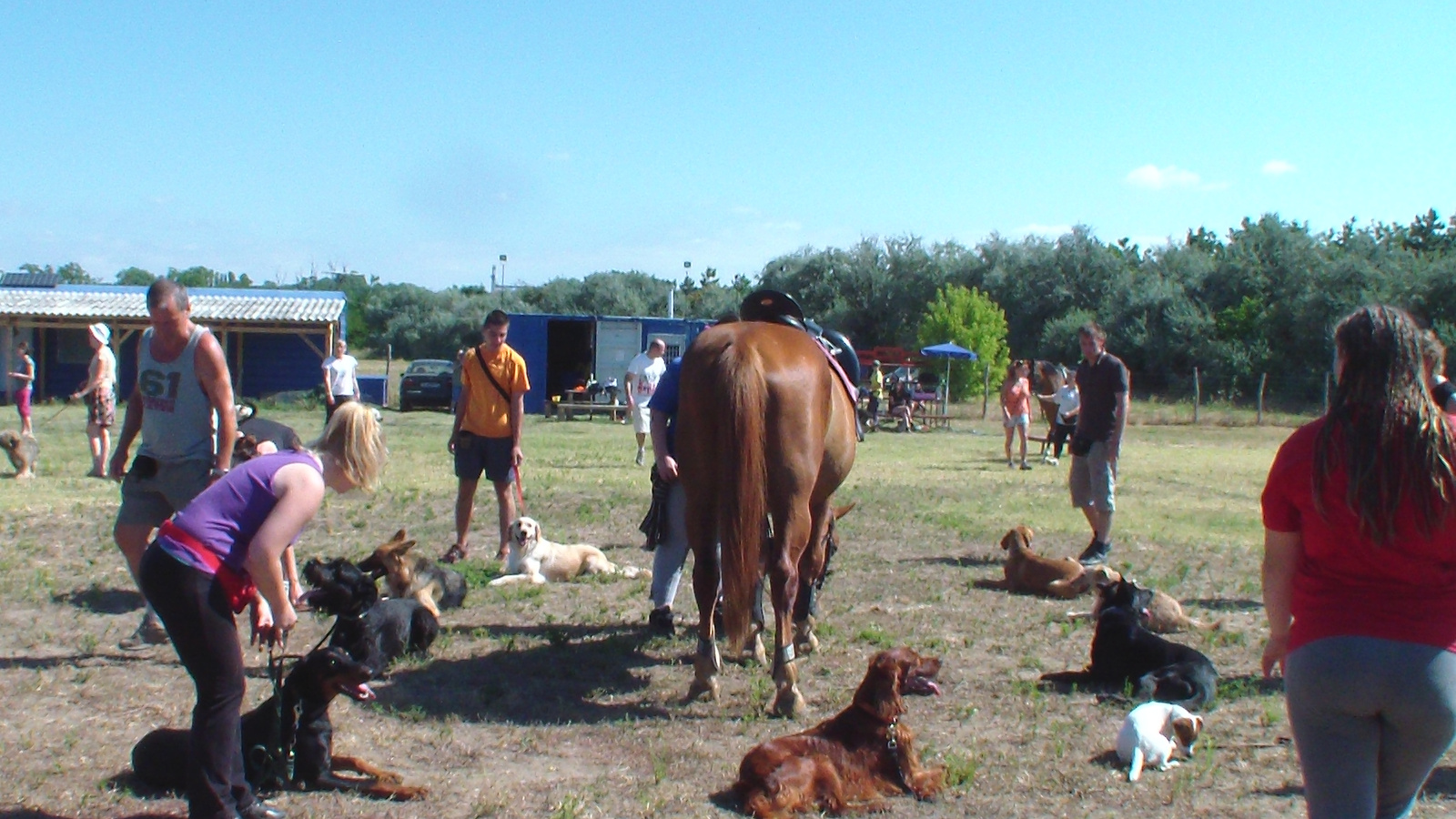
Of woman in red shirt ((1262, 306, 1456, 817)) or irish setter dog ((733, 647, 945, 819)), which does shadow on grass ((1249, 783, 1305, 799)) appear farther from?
woman in red shirt ((1262, 306, 1456, 817))

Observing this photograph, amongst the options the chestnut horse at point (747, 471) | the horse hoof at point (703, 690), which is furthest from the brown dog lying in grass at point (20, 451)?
the horse hoof at point (703, 690)

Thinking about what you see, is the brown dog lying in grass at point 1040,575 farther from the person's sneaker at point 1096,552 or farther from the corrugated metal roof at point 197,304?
the corrugated metal roof at point 197,304

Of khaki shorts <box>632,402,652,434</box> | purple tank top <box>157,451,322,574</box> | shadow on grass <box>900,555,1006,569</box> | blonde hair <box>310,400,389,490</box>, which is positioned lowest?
shadow on grass <box>900,555,1006,569</box>

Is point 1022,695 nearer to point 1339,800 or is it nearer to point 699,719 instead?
point 699,719

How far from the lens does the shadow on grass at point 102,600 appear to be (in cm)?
688

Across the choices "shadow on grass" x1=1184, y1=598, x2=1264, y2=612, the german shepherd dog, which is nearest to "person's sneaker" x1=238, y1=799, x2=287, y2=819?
the german shepherd dog

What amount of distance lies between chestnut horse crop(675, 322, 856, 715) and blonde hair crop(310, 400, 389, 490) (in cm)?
167

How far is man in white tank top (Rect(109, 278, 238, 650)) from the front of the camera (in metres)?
5.33

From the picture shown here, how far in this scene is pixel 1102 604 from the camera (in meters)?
5.93

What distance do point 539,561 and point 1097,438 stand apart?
4.42m

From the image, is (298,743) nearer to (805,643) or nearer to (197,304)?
(805,643)

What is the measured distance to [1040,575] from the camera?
7.90 m

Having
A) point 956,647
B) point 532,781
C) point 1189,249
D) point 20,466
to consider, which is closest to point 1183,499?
point 956,647

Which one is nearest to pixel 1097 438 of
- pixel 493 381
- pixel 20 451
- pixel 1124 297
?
pixel 493 381
